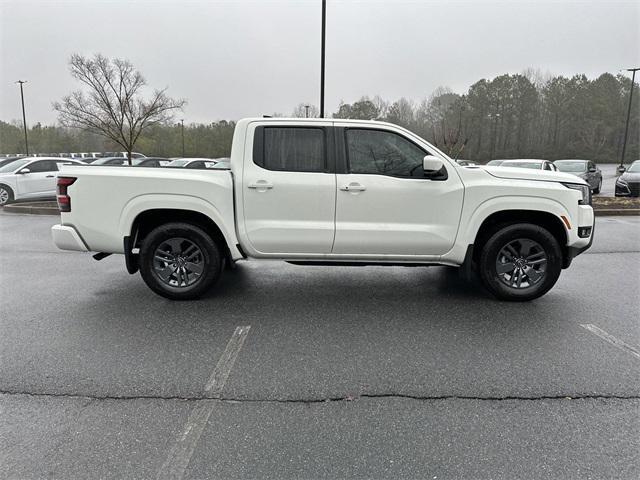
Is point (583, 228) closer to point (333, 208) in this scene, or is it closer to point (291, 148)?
point (333, 208)

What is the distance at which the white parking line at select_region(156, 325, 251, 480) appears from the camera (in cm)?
213

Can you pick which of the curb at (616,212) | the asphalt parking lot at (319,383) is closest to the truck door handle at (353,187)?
the asphalt parking lot at (319,383)

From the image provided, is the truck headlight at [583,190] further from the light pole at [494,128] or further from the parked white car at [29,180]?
the light pole at [494,128]

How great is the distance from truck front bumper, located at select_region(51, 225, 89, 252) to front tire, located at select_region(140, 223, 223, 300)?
2.26 feet

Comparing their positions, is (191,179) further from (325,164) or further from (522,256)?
(522,256)

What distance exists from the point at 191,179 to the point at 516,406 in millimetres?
3653

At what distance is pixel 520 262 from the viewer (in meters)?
4.58

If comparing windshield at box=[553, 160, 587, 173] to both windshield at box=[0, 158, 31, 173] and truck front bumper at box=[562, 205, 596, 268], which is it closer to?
truck front bumper at box=[562, 205, 596, 268]

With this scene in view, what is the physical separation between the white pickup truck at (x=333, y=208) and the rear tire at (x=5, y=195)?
37.4 ft

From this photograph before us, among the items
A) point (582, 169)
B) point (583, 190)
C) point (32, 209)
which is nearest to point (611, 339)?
point (583, 190)

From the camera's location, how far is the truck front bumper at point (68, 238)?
4492 millimetres

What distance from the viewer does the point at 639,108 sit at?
200ft

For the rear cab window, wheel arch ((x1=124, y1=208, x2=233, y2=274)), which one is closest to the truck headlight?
the rear cab window

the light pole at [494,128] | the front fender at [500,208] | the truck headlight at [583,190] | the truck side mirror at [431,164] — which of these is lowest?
the front fender at [500,208]
